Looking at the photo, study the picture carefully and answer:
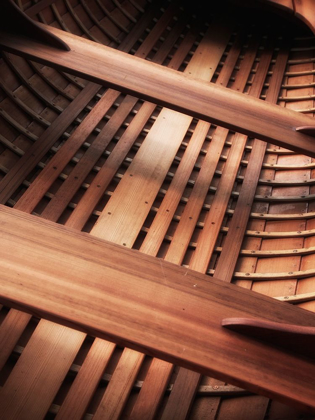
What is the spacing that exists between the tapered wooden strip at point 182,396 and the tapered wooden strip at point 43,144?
50.7 inches

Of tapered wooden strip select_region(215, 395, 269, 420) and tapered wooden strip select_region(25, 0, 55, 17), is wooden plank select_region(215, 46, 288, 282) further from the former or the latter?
tapered wooden strip select_region(25, 0, 55, 17)

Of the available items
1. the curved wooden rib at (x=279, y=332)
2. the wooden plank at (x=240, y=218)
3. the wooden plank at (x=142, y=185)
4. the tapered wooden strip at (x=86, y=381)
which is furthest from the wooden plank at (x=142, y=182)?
the curved wooden rib at (x=279, y=332)

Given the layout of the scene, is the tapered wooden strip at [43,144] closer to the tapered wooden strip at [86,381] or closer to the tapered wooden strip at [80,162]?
the tapered wooden strip at [80,162]

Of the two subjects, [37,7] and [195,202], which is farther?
[37,7]

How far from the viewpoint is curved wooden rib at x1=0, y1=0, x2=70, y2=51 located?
283 centimetres

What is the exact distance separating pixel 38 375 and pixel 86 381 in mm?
205

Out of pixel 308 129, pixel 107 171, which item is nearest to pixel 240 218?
pixel 308 129

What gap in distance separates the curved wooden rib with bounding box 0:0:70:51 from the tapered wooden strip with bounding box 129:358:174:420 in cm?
175

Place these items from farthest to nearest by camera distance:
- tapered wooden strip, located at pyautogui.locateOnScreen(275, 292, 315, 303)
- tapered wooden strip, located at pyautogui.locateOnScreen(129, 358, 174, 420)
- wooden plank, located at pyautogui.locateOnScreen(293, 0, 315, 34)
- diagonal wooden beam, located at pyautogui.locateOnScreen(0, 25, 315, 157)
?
wooden plank, located at pyautogui.locateOnScreen(293, 0, 315, 34), diagonal wooden beam, located at pyautogui.locateOnScreen(0, 25, 315, 157), tapered wooden strip, located at pyautogui.locateOnScreen(275, 292, 315, 303), tapered wooden strip, located at pyautogui.locateOnScreen(129, 358, 174, 420)

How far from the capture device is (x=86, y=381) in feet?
7.50

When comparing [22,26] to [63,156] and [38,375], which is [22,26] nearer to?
[63,156]

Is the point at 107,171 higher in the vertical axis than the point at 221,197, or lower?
lower

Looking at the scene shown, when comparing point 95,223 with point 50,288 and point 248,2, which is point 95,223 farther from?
point 248,2

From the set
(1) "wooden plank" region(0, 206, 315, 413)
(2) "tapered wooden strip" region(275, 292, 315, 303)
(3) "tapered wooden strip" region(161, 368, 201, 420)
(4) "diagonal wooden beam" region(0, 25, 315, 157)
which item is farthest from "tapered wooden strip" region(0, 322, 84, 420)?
(4) "diagonal wooden beam" region(0, 25, 315, 157)
